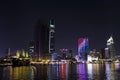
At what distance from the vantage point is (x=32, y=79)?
2527 inches

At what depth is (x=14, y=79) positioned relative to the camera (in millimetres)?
65125

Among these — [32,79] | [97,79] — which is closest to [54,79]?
[32,79]

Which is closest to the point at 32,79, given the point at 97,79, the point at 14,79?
the point at 14,79

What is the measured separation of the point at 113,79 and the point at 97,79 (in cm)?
384

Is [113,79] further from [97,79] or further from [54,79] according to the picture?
[54,79]

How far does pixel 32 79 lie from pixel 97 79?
619 inches

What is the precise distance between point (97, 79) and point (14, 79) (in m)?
20.2

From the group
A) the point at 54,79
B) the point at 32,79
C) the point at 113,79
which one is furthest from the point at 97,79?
the point at 32,79

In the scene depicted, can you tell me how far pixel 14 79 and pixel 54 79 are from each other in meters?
9.88

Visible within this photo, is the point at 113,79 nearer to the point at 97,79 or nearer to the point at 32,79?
the point at 97,79

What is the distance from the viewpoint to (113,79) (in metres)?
63.6

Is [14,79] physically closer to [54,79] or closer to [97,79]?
[54,79]

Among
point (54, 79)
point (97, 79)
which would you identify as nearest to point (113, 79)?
point (97, 79)

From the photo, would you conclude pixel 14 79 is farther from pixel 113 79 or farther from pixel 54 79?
pixel 113 79
